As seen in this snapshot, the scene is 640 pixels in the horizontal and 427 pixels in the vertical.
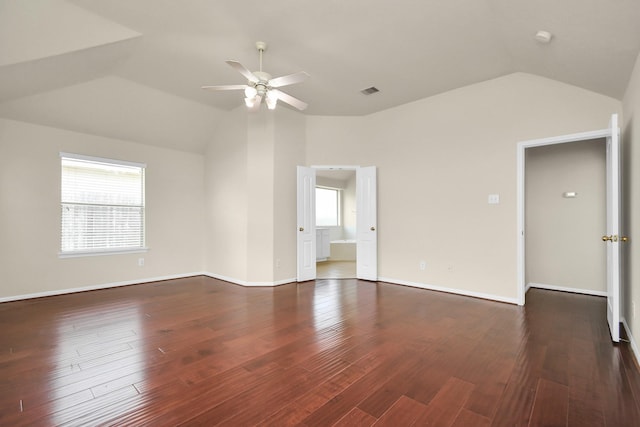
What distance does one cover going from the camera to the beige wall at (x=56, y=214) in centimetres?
425

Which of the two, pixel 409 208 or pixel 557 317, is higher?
pixel 409 208

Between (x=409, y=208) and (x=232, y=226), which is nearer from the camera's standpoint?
(x=409, y=208)

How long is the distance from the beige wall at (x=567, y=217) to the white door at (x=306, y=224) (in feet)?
11.6

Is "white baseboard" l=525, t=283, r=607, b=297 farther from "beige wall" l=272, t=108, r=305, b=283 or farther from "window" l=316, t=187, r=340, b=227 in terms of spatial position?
"window" l=316, t=187, r=340, b=227

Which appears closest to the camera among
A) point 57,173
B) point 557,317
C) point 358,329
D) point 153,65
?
point 358,329

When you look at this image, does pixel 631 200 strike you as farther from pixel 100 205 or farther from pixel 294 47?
pixel 100 205

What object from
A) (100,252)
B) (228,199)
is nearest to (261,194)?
(228,199)

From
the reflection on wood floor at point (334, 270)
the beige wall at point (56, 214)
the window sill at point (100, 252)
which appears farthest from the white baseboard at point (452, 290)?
the window sill at point (100, 252)

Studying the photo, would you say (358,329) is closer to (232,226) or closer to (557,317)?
(557,317)

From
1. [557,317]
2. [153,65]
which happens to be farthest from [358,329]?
[153,65]

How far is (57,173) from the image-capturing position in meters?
4.64

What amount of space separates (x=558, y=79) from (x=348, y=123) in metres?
3.05

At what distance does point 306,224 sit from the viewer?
5.55 meters

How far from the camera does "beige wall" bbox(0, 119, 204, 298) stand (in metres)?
4.25
